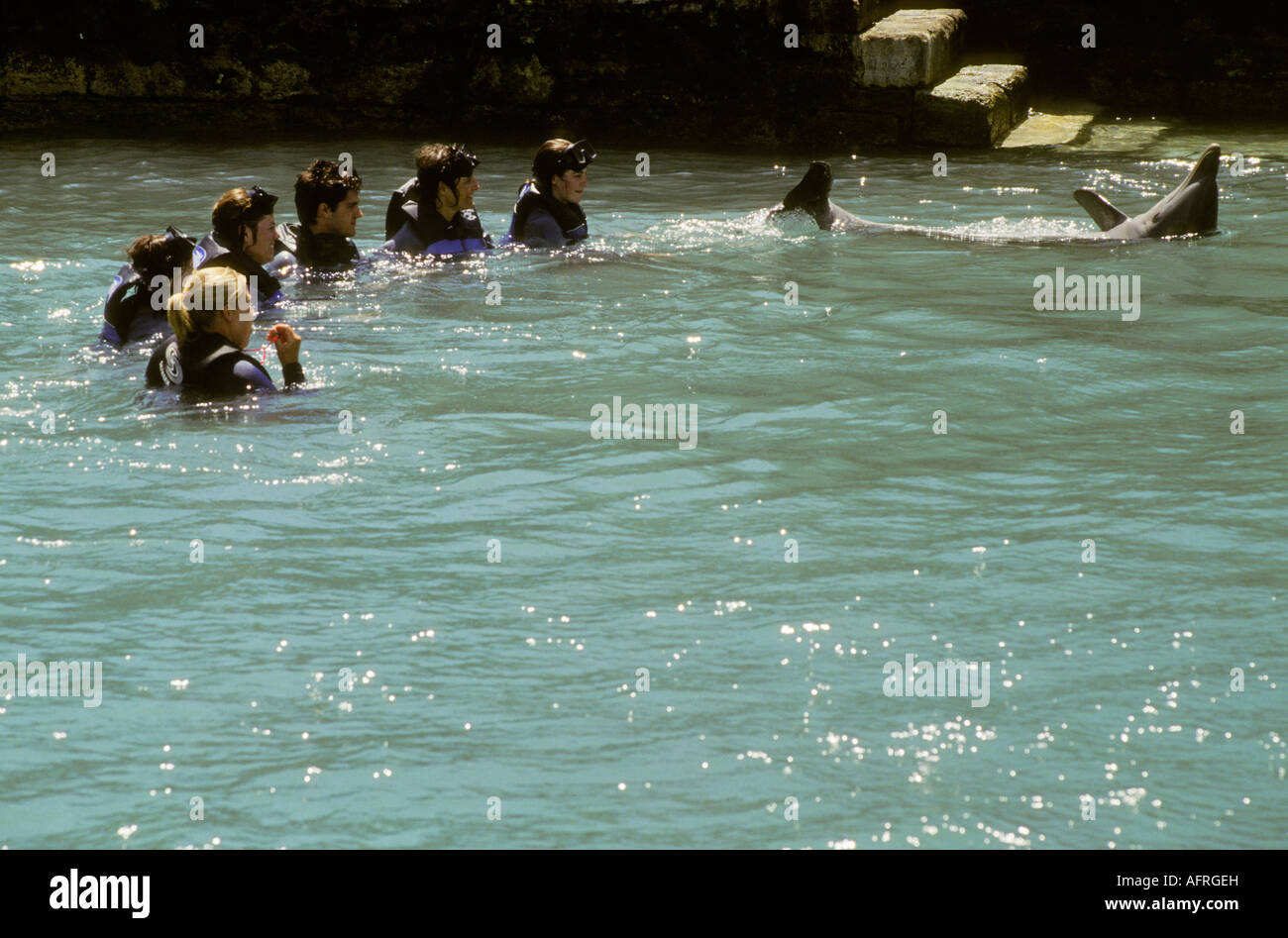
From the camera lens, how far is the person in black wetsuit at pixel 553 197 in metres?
10.7

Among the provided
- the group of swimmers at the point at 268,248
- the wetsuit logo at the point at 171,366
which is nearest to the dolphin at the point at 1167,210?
the group of swimmers at the point at 268,248

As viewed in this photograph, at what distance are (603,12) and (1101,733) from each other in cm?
1311

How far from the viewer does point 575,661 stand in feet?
16.2

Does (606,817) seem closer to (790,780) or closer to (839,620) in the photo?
(790,780)

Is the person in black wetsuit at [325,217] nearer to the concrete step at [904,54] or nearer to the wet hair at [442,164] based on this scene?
the wet hair at [442,164]

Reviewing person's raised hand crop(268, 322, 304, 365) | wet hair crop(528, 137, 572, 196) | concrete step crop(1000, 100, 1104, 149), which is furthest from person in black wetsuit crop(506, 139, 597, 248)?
concrete step crop(1000, 100, 1104, 149)

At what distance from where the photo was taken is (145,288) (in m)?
8.29

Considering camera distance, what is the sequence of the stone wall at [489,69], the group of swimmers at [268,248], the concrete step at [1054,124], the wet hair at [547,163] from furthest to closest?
the stone wall at [489,69], the concrete step at [1054,124], the wet hair at [547,163], the group of swimmers at [268,248]

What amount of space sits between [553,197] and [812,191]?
200cm

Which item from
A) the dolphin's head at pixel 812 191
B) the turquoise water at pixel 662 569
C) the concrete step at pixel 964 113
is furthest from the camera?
the concrete step at pixel 964 113

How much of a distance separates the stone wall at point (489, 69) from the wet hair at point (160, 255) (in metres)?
8.83

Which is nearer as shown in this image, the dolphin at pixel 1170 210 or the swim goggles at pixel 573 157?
the swim goggles at pixel 573 157

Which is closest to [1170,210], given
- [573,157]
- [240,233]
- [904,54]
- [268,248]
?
[573,157]
